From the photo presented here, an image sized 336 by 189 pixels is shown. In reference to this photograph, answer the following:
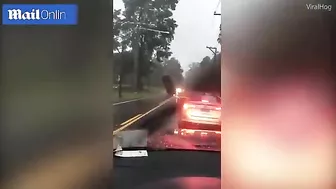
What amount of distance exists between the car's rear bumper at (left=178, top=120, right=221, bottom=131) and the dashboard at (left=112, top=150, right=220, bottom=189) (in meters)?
0.11

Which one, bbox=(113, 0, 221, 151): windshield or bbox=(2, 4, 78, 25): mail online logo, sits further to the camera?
bbox=(113, 0, 221, 151): windshield

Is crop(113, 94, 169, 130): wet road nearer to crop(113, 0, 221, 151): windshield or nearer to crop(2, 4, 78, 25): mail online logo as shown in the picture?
crop(113, 0, 221, 151): windshield

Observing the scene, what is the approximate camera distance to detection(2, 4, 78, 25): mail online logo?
5.27 ft

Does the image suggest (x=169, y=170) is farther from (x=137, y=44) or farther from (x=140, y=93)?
(x=137, y=44)

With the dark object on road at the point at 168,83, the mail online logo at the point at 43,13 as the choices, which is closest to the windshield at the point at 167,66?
the dark object on road at the point at 168,83

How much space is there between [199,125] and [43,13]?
82cm

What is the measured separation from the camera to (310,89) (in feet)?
5.23

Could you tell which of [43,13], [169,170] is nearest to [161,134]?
[169,170]

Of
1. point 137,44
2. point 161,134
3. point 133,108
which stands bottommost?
point 161,134

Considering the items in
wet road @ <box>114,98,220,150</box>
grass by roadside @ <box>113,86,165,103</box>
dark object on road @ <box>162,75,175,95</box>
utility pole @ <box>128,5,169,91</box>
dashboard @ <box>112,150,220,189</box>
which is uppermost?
utility pole @ <box>128,5,169,91</box>

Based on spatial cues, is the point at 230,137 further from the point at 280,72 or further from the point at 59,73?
the point at 59,73

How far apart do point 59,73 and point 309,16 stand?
945mm

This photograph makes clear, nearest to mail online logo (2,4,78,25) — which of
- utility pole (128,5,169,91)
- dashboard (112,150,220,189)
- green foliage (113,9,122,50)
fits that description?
green foliage (113,9,122,50)

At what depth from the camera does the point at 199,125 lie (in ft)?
6.39
